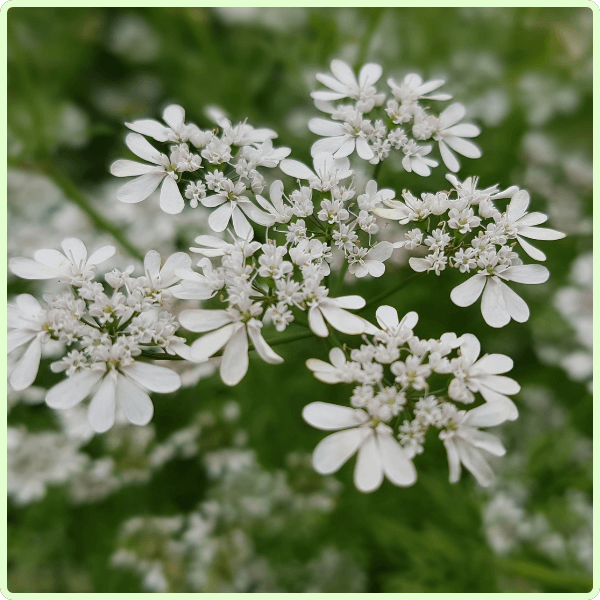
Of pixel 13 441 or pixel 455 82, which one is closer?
pixel 13 441

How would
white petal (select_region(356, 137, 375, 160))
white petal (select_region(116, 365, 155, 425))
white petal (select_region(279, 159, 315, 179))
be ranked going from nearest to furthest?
1. white petal (select_region(116, 365, 155, 425))
2. white petal (select_region(279, 159, 315, 179))
3. white petal (select_region(356, 137, 375, 160))

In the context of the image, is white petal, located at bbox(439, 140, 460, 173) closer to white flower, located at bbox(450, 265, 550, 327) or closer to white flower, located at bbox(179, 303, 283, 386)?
white flower, located at bbox(450, 265, 550, 327)

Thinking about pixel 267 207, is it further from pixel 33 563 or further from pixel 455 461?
pixel 33 563

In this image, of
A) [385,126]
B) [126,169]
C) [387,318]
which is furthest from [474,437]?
[126,169]

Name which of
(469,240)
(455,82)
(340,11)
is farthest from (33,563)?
(340,11)

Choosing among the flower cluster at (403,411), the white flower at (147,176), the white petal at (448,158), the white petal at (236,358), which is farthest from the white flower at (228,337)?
the white petal at (448,158)

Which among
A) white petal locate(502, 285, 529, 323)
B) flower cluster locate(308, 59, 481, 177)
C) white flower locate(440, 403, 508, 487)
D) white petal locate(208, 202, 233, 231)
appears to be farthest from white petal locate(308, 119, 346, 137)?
white flower locate(440, 403, 508, 487)

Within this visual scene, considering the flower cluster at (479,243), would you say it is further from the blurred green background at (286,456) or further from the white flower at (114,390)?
the white flower at (114,390)
